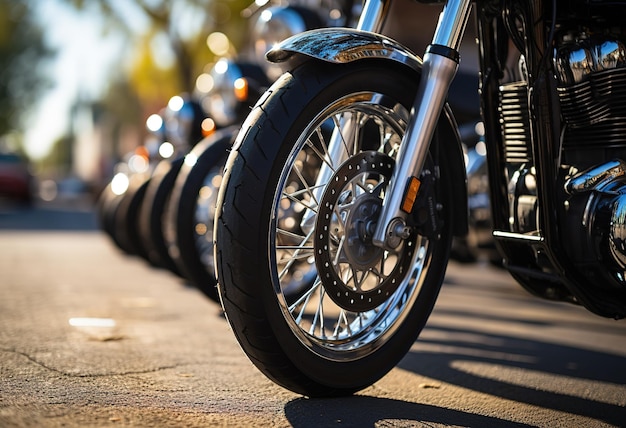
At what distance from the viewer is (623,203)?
8.57ft

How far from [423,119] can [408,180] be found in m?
0.19

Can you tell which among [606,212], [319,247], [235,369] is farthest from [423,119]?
[235,369]

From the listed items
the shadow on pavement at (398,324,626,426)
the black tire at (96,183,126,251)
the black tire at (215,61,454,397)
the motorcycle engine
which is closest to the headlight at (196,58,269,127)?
the shadow on pavement at (398,324,626,426)

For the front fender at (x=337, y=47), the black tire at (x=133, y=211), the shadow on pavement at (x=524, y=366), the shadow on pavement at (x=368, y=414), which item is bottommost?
the shadow on pavement at (x=524, y=366)

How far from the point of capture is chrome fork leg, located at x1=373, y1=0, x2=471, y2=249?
2.62 m

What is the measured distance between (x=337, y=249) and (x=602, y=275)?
0.81 metres

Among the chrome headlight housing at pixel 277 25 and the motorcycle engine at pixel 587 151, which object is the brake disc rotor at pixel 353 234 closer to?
the motorcycle engine at pixel 587 151

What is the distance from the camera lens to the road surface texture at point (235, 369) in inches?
92.3

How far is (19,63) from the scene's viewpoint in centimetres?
4572

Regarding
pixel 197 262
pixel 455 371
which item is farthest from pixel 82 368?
pixel 197 262

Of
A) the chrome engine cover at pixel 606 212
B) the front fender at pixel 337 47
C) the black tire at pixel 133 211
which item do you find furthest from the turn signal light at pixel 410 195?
the black tire at pixel 133 211

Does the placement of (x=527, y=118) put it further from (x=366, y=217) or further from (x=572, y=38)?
(x=366, y=217)

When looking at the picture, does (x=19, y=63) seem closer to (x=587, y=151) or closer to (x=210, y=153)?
(x=210, y=153)

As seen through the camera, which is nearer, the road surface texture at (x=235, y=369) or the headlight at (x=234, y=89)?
the road surface texture at (x=235, y=369)
